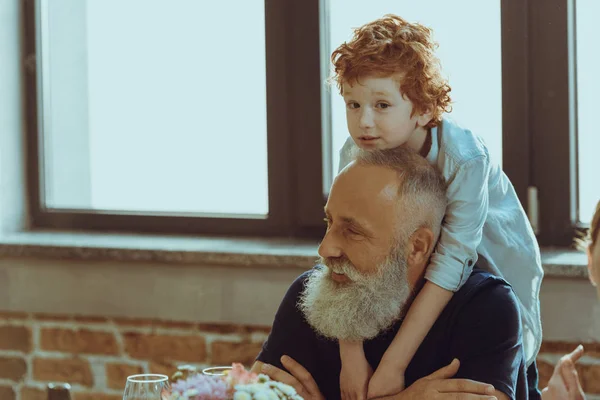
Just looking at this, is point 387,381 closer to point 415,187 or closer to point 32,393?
point 415,187

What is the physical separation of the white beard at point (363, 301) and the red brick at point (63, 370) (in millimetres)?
1625

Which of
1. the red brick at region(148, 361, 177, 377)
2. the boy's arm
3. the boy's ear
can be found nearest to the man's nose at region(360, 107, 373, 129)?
the boy's ear

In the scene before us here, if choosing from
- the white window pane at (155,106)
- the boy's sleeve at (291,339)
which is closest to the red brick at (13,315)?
the white window pane at (155,106)

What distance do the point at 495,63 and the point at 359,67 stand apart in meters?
1.17

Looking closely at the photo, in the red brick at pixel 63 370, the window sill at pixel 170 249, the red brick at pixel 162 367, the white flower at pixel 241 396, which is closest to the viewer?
the white flower at pixel 241 396

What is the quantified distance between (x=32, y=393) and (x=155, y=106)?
3.64ft

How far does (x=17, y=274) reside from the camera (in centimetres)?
344

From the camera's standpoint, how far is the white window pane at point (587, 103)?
2.95 m

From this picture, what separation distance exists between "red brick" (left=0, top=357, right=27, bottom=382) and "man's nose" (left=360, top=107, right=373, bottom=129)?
1993 mm

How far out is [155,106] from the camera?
11.6ft

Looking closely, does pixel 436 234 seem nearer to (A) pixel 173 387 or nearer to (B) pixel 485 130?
(A) pixel 173 387

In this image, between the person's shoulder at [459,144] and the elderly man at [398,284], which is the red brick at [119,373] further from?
the person's shoulder at [459,144]

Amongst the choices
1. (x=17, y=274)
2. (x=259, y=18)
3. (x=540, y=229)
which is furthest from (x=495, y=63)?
(x=17, y=274)

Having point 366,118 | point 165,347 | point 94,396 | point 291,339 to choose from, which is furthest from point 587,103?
point 94,396
